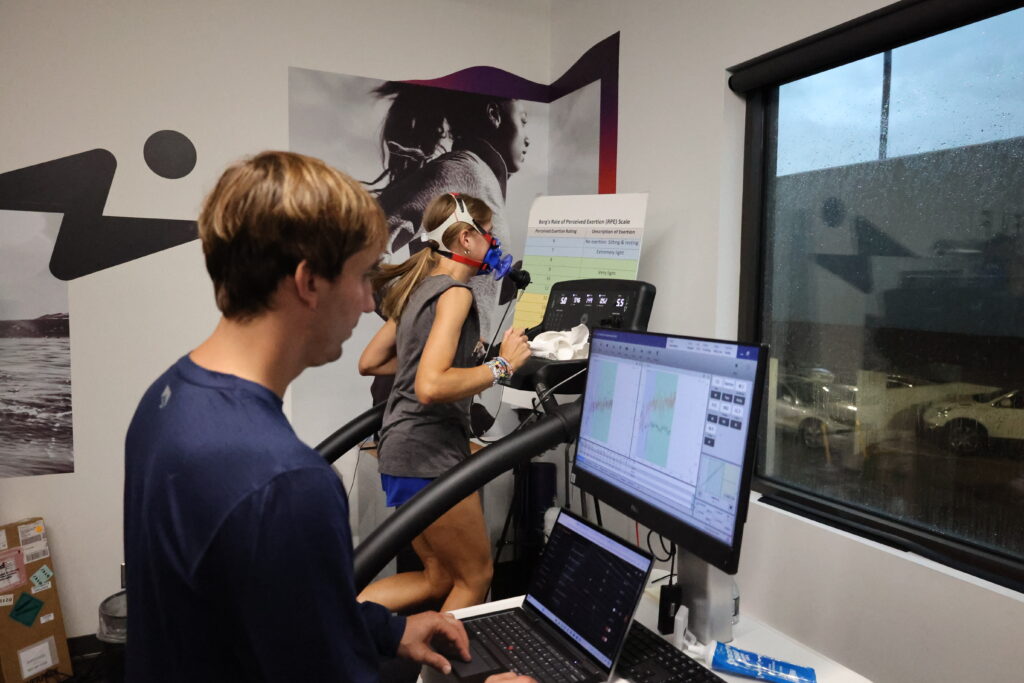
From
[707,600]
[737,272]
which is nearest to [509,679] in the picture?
[707,600]

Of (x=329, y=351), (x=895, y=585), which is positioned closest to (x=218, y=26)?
(x=329, y=351)

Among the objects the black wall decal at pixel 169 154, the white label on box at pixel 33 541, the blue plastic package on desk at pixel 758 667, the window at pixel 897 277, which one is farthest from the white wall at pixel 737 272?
the white label on box at pixel 33 541

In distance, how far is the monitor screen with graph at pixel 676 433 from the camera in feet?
3.25

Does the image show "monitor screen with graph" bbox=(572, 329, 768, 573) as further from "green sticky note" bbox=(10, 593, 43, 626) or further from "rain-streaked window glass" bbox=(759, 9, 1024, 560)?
"green sticky note" bbox=(10, 593, 43, 626)

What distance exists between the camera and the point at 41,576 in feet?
8.94

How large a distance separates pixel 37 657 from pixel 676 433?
281 centimetres

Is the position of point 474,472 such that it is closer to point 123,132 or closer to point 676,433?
point 676,433

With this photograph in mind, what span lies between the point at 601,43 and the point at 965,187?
184 cm

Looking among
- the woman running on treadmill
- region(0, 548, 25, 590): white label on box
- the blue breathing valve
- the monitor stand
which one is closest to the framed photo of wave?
region(0, 548, 25, 590): white label on box

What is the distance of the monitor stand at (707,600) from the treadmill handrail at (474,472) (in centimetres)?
38

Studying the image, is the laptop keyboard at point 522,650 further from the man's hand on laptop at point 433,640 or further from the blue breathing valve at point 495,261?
the blue breathing valve at point 495,261

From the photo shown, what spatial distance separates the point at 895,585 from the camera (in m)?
1.95

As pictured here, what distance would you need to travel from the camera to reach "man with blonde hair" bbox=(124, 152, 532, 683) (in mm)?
673

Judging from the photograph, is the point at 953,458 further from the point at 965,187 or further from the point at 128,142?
the point at 128,142
